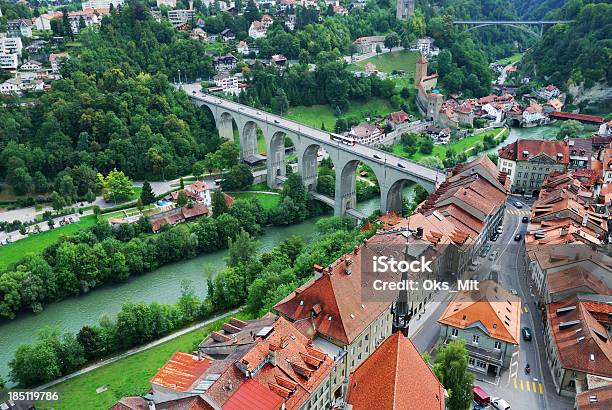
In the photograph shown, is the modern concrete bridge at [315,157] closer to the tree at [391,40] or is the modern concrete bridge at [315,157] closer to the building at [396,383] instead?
the building at [396,383]

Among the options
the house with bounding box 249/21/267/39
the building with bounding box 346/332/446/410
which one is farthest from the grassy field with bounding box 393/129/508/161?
the building with bounding box 346/332/446/410

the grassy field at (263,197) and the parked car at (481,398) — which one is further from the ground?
the parked car at (481,398)

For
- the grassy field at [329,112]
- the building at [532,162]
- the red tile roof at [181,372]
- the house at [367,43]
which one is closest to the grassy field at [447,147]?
the grassy field at [329,112]

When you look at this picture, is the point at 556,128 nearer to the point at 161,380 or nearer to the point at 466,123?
the point at 466,123

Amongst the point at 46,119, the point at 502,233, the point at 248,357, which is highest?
the point at 46,119

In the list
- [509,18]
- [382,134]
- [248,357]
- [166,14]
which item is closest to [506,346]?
[248,357]

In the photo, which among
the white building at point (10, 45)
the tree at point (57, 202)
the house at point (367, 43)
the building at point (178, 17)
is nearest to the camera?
the tree at point (57, 202)

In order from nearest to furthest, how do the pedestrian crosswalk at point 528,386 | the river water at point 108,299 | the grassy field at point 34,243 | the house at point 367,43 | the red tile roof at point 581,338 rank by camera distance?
1. the red tile roof at point 581,338
2. the pedestrian crosswalk at point 528,386
3. the river water at point 108,299
4. the grassy field at point 34,243
5. the house at point 367,43
